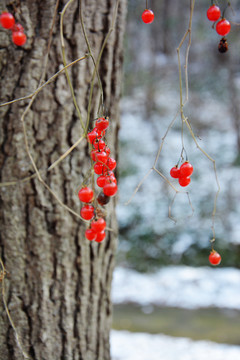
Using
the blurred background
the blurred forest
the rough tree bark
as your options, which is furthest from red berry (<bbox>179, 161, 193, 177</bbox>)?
the blurred forest

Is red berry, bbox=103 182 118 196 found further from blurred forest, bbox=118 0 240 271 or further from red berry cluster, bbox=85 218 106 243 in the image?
blurred forest, bbox=118 0 240 271

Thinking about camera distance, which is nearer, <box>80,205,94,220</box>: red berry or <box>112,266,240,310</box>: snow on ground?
<box>80,205,94,220</box>: red berry

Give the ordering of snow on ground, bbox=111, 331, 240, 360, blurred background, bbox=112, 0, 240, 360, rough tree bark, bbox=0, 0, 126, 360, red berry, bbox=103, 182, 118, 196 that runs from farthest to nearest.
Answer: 1. blurred background, bbox=112, 0, 240, 360
2. snow on ground, bbox=111, 331, 240, 360
3. rough tree bark, bbox=0, 0, 126, 360
4. red berry, bbox=103, 182, 118, 196

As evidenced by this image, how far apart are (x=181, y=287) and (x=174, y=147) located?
3527 mm

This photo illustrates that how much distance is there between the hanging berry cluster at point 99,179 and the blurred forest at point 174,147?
339cm

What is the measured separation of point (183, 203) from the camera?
19.7 ft

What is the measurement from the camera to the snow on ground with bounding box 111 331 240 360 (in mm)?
2893

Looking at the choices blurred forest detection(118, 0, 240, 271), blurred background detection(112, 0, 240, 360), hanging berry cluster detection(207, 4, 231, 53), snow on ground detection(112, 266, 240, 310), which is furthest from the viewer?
blurred forest detection(118, 0, 240, 271)

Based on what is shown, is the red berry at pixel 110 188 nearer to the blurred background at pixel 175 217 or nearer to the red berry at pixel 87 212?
the red berry at pixel 87 212

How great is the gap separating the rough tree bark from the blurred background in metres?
1.12

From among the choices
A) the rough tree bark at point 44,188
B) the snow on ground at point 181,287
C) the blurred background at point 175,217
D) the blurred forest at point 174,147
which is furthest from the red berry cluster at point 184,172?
the snow on ground at point 181,287

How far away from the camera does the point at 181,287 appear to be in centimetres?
464

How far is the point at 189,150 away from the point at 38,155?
5.38 m

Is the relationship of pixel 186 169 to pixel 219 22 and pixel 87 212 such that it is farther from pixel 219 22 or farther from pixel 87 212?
pixel 219 22
